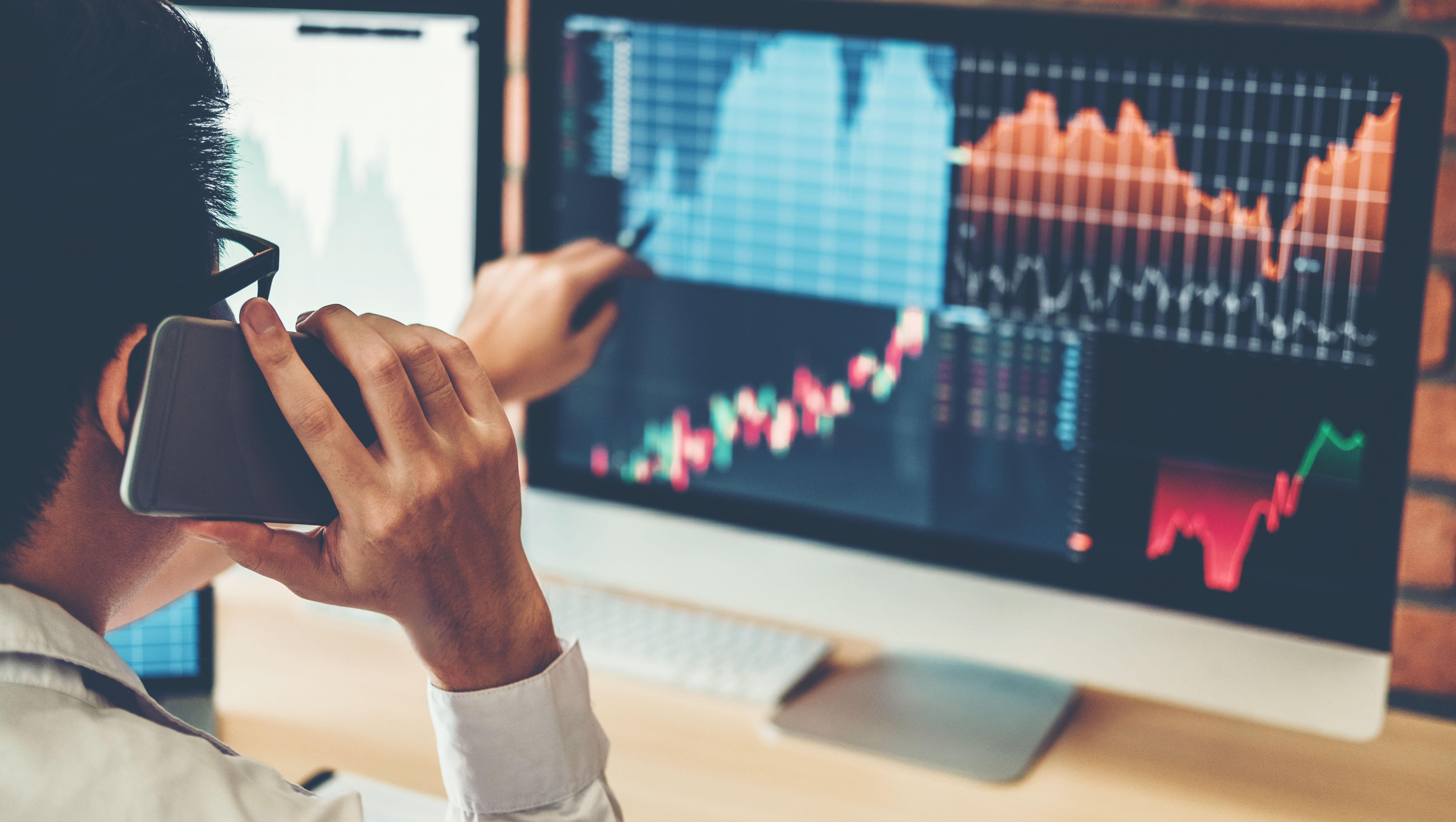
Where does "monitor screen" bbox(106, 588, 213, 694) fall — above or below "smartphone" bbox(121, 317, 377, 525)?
below

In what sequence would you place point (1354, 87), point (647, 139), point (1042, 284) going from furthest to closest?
point (647, 139) → point (1042, 284) → point (1354, 87)

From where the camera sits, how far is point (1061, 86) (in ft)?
2.92

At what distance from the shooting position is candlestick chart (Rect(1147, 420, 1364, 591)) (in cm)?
86

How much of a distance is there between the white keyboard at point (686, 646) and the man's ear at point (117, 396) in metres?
0.51

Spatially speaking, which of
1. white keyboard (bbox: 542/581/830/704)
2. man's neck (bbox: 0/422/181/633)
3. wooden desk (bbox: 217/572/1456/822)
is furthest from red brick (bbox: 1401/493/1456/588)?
man's neck (bbox: 0/422/181/633)

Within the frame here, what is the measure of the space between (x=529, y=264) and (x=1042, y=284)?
0.43m

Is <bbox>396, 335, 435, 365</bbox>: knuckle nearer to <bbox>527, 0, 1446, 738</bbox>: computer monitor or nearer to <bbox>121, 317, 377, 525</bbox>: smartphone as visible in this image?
<bbox>121, 317, 377, 525</bbox>: smartphone

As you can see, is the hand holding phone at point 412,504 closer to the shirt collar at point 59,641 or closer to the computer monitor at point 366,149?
the shirt collar at point 59,641

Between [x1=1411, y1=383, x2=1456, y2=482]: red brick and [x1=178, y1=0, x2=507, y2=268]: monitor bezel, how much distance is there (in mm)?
800

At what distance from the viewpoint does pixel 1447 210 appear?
3.54ft

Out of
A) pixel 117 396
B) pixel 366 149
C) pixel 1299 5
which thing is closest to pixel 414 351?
pixel 117 396

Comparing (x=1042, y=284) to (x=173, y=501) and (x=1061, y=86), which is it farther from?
(x=173, y=501)

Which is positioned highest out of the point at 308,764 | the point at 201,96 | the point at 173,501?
the point at 201,96

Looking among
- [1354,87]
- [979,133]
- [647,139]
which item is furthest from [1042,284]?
[647,139]
